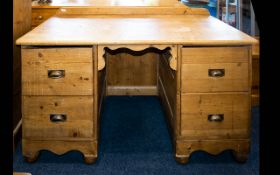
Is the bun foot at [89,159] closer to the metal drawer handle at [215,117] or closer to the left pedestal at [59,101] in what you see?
the left pedestal at [59,101]

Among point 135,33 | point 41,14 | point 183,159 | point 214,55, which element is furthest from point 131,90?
point 214,55

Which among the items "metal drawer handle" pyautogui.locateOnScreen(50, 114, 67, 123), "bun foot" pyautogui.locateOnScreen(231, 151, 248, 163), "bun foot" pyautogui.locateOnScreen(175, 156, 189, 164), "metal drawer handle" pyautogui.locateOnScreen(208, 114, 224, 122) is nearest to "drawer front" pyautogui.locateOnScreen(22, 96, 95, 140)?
"metal drawer handle" pyautogui.locateOnScreen(50, 114, 67, 123)

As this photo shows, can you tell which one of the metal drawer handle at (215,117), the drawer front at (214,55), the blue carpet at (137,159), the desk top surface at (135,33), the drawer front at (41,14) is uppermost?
the drawer front at (41,14)

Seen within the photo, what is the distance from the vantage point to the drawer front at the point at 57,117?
1.88 metres

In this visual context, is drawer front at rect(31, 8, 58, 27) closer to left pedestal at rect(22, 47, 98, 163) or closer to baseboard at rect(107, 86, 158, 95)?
baseboard at rect(107, 86, 158, 95)

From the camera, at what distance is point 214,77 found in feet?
6.16

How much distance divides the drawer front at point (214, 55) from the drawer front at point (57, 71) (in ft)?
1.72

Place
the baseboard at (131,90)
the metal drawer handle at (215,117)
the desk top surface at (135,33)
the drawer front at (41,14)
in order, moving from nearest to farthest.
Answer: the desk top surface at (135,33) → the metal drawer handle at (215,117) → the baseboard at (131,90) → the drawer front at (41,14)

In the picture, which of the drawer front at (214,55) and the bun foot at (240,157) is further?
the bun foot at (240,157)

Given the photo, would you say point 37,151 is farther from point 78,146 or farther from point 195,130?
Answer: point 195,130

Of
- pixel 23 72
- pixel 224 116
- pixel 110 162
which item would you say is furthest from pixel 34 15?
pixel 224 116

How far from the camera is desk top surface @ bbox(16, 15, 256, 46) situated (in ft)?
5.95

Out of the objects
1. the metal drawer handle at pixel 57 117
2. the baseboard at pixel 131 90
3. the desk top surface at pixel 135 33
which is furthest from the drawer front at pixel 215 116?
the baseboard at pixel 131 90

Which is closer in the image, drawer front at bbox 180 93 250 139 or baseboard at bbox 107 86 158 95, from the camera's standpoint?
drawer front at bbox 180 93 250 139
